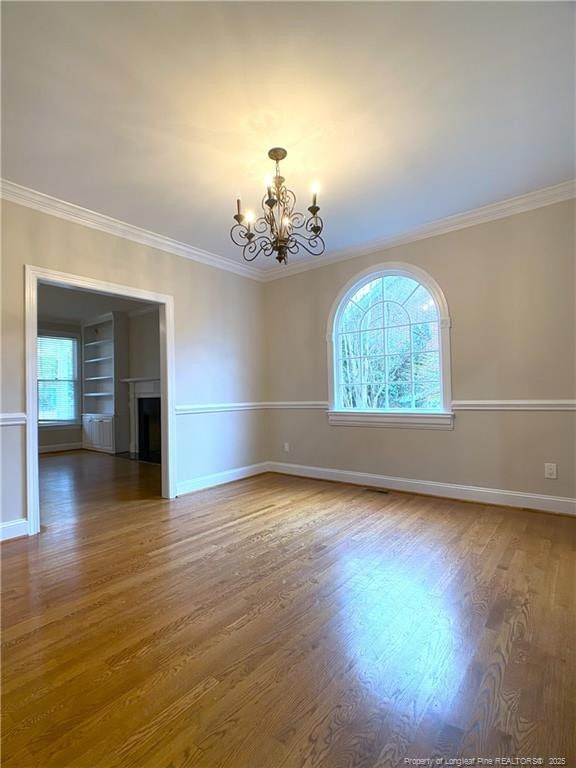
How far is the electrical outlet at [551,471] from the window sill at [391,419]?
843mm

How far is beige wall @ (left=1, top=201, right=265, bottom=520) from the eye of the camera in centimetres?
294

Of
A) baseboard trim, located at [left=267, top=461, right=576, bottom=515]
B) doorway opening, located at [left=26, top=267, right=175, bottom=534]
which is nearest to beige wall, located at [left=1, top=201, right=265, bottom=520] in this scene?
doorway opening, located at [left=26, top=267, right=175, bottom=534]

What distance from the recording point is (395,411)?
4082 mm

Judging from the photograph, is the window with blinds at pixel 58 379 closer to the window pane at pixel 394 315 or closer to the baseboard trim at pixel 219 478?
the baseboard trim at pixel 219 478

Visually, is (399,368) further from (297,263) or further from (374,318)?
(297,263)

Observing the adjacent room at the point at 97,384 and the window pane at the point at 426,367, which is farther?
the adjacent room at the point at 97,384

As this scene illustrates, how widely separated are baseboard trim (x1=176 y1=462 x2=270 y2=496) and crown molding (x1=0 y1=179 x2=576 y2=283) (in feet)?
8.48

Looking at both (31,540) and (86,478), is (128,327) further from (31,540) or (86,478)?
(31,540)

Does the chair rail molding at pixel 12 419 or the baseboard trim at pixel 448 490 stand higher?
the chair rail molding at pixel 12 419

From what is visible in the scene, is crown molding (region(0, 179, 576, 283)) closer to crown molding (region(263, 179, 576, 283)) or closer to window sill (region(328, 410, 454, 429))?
crown molding (region(263, 179, 576, 283))

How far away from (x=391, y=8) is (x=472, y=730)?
282cm

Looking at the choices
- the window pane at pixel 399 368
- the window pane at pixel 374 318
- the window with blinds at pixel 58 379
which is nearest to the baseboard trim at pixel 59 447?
the window with blinds at pixel 58 379

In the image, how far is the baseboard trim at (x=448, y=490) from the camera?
3.22 m

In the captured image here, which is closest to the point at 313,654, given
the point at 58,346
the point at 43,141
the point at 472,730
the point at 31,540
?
the point at 472,730
